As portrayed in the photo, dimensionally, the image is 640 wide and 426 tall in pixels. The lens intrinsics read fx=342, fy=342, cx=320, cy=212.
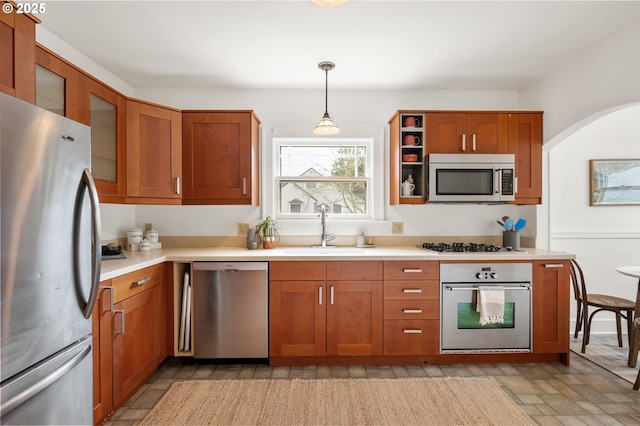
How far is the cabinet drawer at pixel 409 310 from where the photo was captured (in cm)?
287

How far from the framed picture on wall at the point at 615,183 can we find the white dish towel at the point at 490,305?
182 centimetres

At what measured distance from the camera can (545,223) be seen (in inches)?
133

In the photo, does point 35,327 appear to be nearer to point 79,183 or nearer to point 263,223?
point 79,183

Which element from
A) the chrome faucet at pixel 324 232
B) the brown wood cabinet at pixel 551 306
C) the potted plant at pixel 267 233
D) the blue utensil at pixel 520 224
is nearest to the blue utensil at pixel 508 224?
the blue utensil at pixel 520 224

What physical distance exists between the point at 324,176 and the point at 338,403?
7.09ft

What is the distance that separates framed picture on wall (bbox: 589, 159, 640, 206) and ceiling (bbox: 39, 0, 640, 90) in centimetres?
131

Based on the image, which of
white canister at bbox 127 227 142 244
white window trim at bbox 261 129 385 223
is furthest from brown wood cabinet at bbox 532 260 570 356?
white canister at bbox 127 227 142 244

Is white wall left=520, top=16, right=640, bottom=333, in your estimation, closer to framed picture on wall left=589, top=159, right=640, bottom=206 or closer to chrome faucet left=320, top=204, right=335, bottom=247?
framed picture on wall left=589, top=159, right=640, bottom=206

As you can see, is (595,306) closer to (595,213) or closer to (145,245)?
(595,213)

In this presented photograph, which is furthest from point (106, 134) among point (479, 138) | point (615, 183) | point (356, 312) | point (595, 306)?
point (615, 183)

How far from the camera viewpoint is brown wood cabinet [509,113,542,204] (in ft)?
10.6

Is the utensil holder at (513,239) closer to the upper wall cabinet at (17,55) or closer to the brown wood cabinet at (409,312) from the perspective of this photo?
the brown wood cabinet at (409,312)

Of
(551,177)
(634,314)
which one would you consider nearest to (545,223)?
(551,177)

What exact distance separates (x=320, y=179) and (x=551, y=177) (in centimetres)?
246
